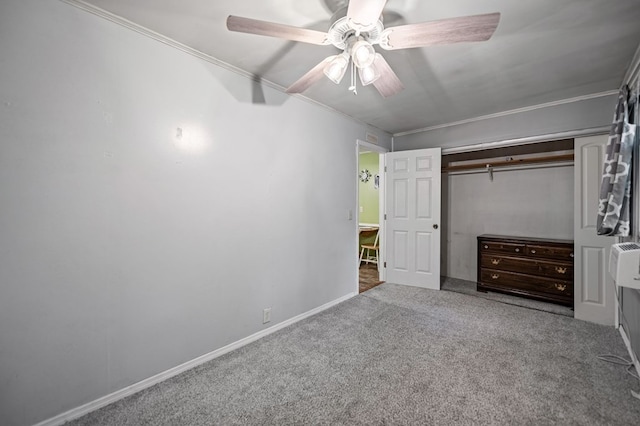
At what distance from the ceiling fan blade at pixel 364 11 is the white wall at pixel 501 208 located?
3.72 metres

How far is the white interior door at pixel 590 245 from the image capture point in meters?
2.85

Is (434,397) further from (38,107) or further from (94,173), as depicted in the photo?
(38,107)

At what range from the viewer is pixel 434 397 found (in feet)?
5.90

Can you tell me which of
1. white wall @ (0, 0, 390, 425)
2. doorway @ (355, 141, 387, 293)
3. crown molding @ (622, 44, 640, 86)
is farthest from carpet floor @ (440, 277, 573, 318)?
white wall @ (0, 0, 390, 425)

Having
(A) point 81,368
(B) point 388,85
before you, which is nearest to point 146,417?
(A) point 81,368

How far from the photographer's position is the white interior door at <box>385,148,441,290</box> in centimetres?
400

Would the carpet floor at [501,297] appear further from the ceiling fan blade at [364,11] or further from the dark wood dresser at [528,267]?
the ceiling fan blade at [364,11]

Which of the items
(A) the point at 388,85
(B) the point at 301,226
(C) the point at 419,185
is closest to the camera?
(A) the point at 388,85

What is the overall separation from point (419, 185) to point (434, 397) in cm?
289

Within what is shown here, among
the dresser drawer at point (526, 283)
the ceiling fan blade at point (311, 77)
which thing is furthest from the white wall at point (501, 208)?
the ceiling fan blade at point (311, 77)

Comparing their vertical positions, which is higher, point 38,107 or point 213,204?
point 38,107

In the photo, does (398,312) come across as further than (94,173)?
Yes

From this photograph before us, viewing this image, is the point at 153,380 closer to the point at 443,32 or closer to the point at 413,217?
the point at 443,32

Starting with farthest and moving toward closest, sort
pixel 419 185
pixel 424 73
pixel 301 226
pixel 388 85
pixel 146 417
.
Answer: pixel 419 185, pixel 301 226, pixel 424 73, pixel 388 85, pixel 146 417
